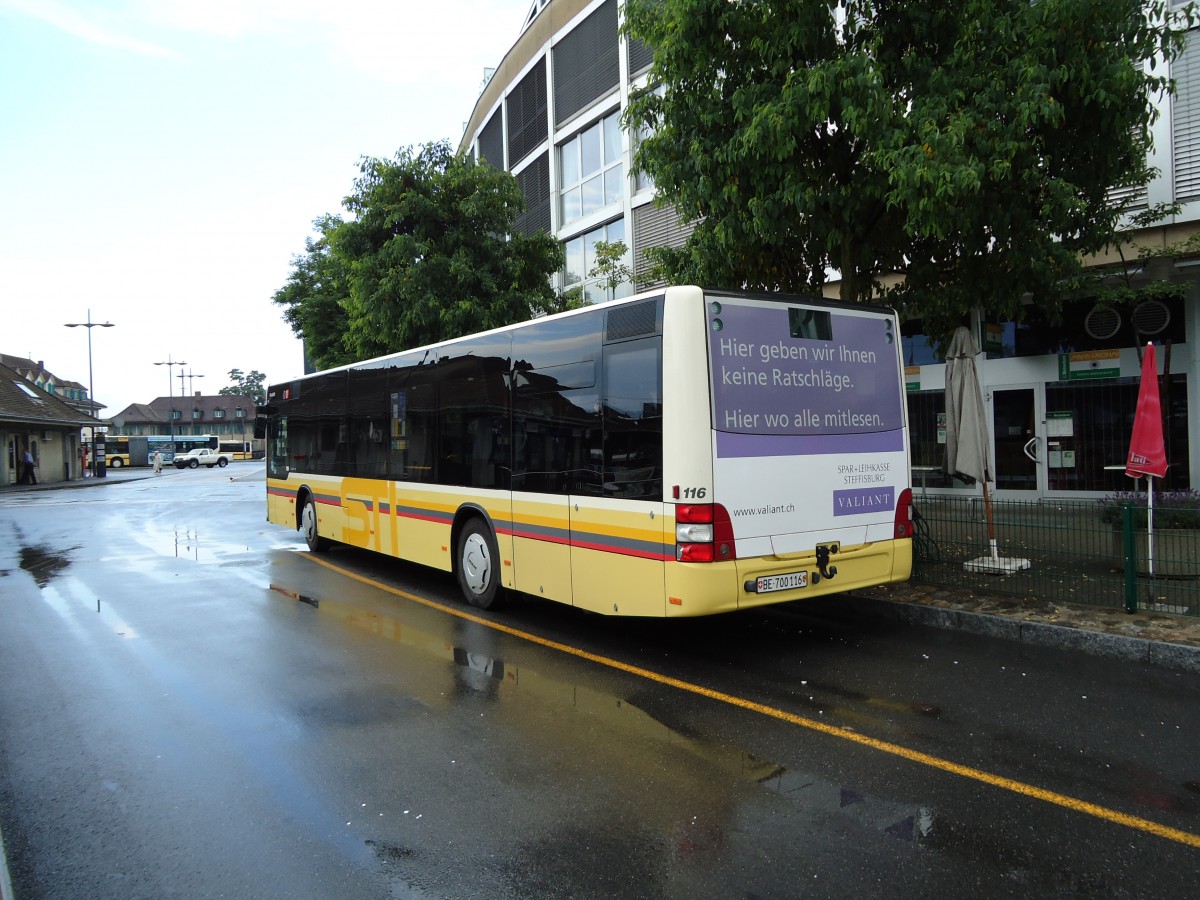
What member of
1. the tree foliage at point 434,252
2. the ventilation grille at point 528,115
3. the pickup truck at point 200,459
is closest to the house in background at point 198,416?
the pickup truck at point 200,459

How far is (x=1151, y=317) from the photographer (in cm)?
1373

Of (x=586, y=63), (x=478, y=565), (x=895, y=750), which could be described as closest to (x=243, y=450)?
(x=586, y=63)

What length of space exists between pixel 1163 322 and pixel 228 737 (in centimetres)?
1517

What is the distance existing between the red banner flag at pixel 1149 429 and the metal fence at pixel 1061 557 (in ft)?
1.88

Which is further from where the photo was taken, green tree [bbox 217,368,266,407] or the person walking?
green tree [bbox 217,368,266,407]

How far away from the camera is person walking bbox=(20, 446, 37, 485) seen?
124ft

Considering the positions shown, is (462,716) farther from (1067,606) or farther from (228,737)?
(1067,606)

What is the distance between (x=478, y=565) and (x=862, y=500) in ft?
12.8

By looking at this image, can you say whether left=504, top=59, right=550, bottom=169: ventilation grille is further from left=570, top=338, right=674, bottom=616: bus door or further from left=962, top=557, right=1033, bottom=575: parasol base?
left=570, top=338, right=674, bottom=616: bus door

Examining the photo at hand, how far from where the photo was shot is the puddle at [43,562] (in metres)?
11.0

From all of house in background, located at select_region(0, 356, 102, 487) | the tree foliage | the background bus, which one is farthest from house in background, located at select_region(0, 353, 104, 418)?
the tree foliage

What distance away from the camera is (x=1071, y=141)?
8031 mm

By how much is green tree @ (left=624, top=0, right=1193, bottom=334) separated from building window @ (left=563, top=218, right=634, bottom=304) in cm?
1272

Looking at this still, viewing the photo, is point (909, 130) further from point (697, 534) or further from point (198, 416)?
point (198, 416)
